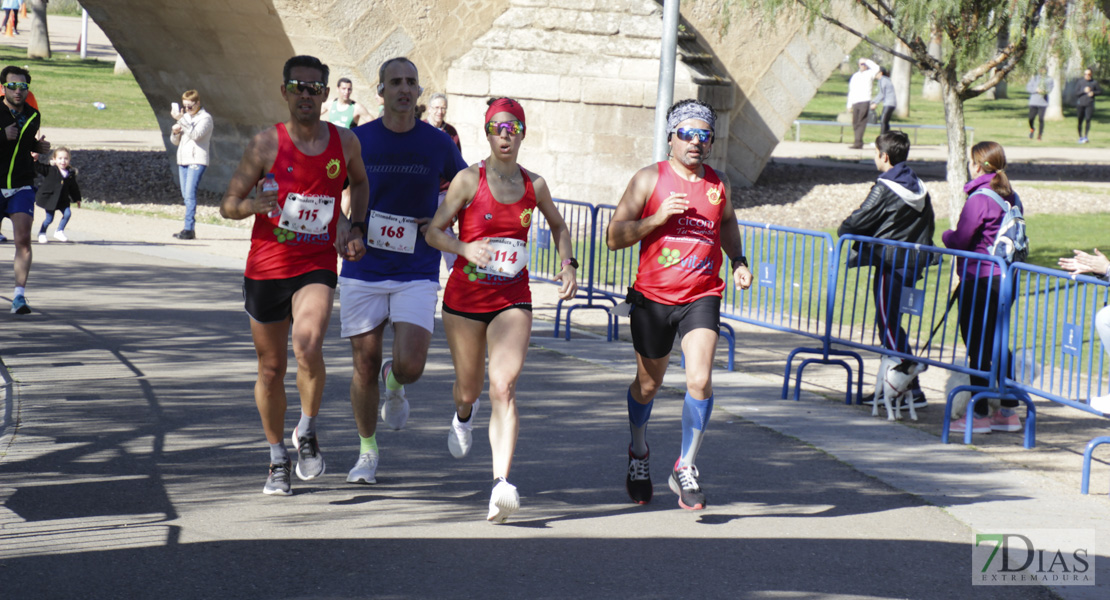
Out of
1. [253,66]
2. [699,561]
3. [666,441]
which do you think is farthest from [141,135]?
[699,561]

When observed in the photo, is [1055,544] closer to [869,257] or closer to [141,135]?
[869,257]

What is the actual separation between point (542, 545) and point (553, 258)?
6.37 meters

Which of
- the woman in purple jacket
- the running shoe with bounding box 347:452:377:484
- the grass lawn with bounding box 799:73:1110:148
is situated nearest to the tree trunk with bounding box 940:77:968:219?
the woman in purple jacket

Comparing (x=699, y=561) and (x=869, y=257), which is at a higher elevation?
(x=869, y=257)

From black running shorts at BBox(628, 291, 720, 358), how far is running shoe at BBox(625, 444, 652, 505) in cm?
52

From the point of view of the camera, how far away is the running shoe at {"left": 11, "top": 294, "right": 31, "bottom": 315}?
9766mm

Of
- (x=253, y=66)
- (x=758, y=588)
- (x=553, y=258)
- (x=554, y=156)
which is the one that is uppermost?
(x=253, y=66)

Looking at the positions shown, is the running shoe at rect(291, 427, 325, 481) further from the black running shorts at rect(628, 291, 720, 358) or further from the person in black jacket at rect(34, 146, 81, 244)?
the person in black jacket at rect(34, 146, 81, 244)

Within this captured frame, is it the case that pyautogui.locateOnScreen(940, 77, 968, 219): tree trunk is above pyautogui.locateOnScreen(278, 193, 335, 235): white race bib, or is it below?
above

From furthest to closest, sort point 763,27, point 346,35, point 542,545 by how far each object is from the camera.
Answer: point 763,27, point 346,35, point 542,545

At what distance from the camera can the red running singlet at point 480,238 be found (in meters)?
5.43

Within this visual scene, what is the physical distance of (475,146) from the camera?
17016 mm

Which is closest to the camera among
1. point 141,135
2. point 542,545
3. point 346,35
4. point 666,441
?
point 542,545

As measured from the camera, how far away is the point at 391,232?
581 cm
